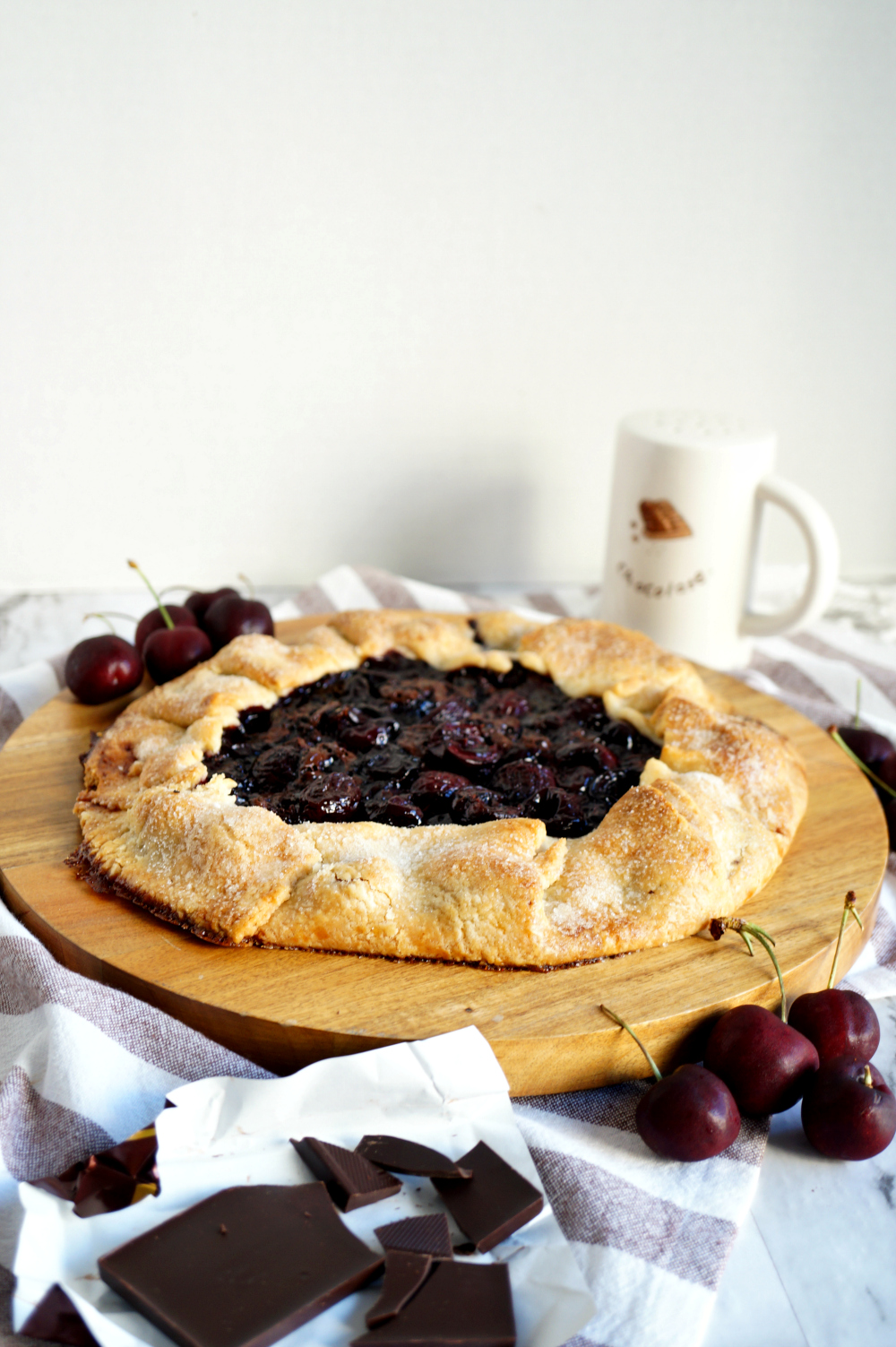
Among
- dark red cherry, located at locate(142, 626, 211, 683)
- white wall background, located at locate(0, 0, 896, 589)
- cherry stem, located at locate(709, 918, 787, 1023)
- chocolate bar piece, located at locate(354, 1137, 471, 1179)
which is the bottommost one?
chocolate bar piece, located at locate(354, 1137, 471, 1179)

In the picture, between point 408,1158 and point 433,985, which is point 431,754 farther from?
point 408,1158

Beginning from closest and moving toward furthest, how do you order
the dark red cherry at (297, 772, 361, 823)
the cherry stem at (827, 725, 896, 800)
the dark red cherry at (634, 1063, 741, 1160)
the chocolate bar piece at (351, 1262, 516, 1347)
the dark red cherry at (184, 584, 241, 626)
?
the chocolate bar piece at (351, 1262, 516, 1347) → the dark red cherry at (634, 1063, 741, 1160) → the dark red cherry at (297, 772, 361, 823) → the cherry stem at (827, 725, 896, 800) → the dark red cherry at (184, 584, 241, 626)

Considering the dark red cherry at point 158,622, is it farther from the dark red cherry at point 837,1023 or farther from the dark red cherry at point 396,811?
the dark red cherry at point 837,1023

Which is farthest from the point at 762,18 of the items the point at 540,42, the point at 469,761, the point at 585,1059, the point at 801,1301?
the point at 801,1301

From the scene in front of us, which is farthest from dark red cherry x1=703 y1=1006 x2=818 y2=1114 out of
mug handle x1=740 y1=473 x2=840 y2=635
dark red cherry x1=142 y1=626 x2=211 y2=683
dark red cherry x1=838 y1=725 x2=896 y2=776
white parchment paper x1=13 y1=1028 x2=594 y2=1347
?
mug handle x1=740 y1=473 x2=840 y2=635

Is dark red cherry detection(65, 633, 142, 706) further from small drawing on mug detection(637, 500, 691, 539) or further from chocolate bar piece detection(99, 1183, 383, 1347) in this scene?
small drawing on mug detection(637, 500, 691, 539)

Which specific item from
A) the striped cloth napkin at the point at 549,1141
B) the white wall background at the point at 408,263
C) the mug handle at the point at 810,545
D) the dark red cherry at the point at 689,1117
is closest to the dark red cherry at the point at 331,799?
the striped cloth napkin at the point at 549,1141

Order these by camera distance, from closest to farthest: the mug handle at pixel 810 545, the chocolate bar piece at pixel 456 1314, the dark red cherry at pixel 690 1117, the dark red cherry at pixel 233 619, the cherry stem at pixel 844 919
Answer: the chocolate bar piece at pixel 456 1314, the dark red cherry at pixel 690 1117, the cherry stem at pixel 844 919, the dark red cherry at pixel 233 619, the mug handle at pixel 810 545
